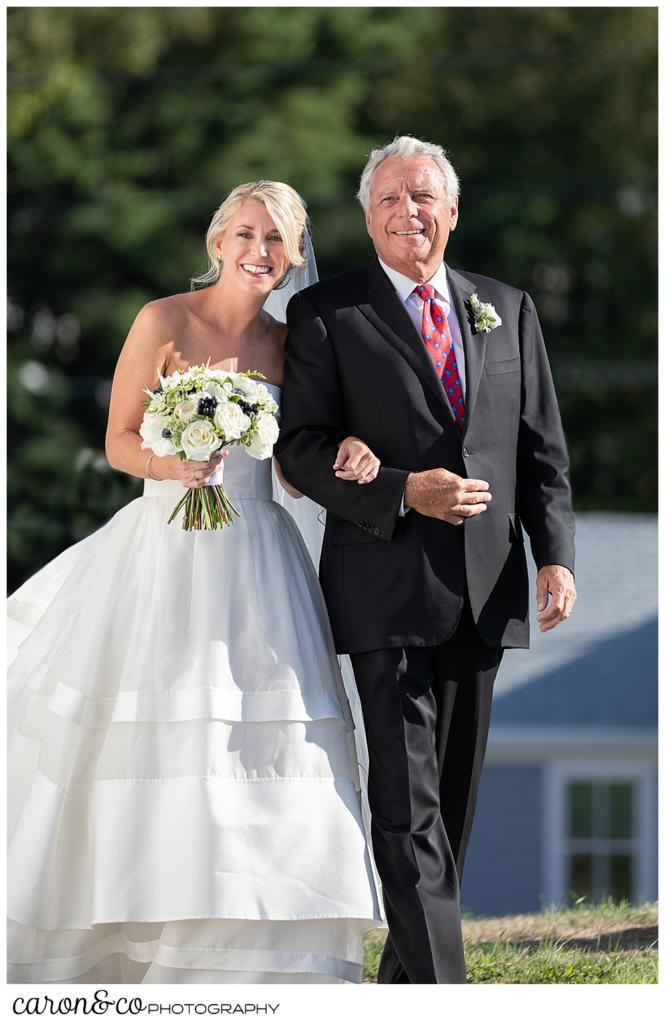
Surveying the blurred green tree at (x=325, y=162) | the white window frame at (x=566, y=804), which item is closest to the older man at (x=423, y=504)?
the white window frame at (x=566, y=804)

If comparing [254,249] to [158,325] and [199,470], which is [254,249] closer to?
[158,325]

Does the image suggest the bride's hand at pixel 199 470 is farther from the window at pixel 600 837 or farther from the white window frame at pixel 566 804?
the window at pixel 600 837

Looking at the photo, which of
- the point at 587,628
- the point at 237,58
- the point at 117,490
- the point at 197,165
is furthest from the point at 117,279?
the point at 117,490

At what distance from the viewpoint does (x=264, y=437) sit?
5.00 meters

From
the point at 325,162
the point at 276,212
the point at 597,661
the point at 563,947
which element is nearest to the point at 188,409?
the point at 276,212

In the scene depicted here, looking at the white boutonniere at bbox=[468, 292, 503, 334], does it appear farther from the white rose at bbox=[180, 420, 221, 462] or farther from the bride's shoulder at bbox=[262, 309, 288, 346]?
the white rose at bbox=[180, 420, 221, 462]

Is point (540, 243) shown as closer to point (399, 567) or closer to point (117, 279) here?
point (117, 279)

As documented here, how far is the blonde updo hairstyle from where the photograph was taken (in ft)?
17.3

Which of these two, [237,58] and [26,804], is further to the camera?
[237,58]

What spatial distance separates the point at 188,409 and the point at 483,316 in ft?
3.15

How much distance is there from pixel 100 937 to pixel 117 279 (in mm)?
18460

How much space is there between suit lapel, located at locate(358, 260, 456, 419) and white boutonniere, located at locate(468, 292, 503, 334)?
0.21 metres

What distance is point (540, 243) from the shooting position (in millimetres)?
24438

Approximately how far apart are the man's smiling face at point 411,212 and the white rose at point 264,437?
65cm
